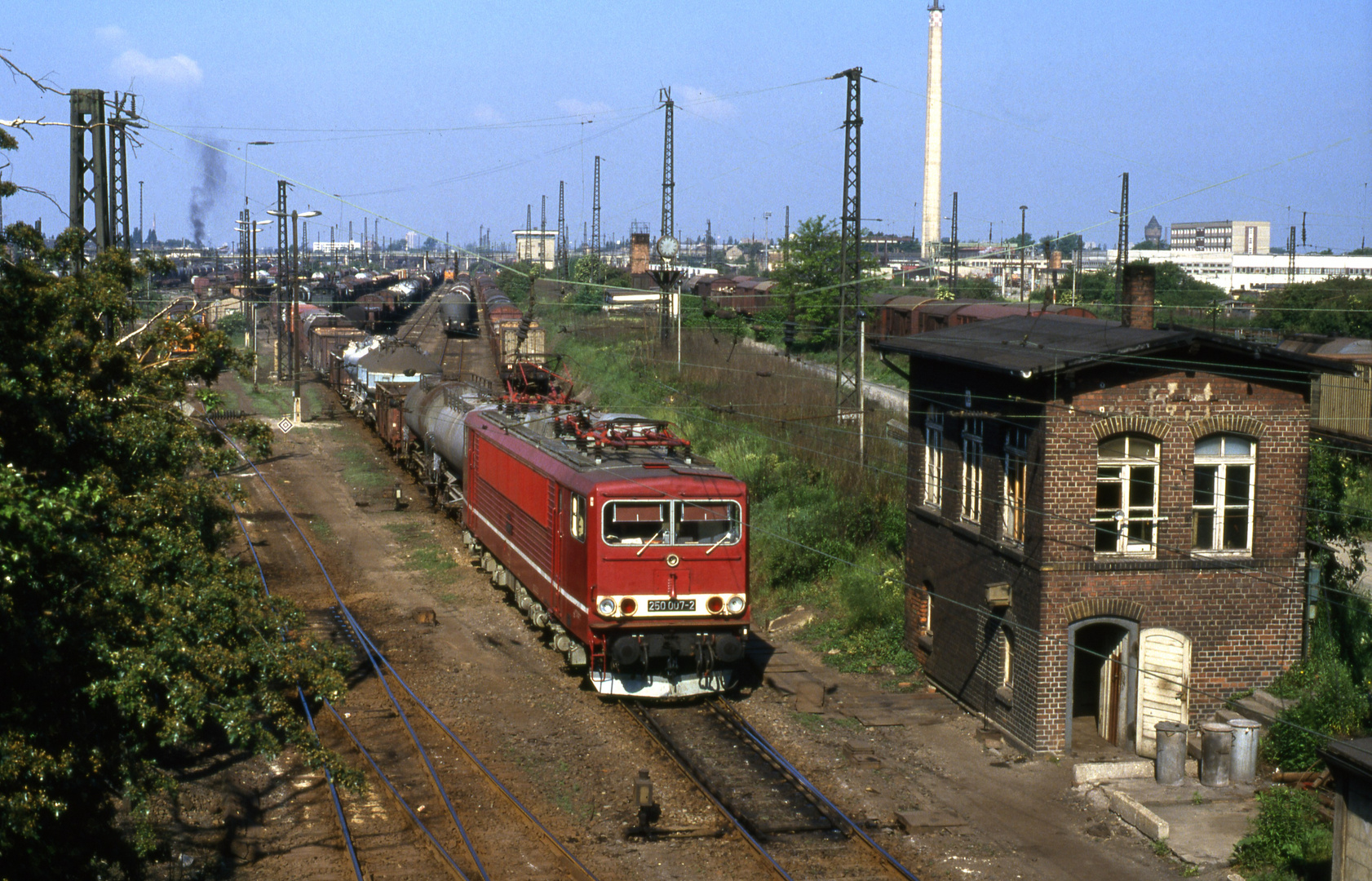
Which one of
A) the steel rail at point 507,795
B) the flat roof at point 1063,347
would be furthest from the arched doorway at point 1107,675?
the steel rail at point 507,795

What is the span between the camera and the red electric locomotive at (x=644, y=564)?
647 inches

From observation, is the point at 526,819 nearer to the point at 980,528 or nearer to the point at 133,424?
the point at 133,424

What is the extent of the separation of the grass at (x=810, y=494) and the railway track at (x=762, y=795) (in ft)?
13.1

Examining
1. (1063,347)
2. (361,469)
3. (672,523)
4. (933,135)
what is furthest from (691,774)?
(933,135)

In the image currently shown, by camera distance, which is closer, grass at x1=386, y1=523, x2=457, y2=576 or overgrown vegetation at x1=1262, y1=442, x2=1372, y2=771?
overgrown vegetation at x1=1262, y1=442, x2=1372, y2=771

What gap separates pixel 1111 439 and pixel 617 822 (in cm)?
768

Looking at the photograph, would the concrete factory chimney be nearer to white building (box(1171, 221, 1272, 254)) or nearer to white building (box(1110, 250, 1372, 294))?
white building (box(1110, 250, 1372, 294))

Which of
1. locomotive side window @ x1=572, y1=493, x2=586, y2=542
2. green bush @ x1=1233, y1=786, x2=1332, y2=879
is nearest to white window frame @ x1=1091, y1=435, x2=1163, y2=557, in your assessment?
green bush @ x1=1233, y1=786, x2=1332, y2=879

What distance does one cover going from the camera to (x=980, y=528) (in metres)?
17.5

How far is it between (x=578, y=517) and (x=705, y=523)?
1.74m

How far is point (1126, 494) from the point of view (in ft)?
51.8

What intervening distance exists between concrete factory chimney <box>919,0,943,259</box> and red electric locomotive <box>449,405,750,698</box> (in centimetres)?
8520

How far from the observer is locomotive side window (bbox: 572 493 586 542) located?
1675cm

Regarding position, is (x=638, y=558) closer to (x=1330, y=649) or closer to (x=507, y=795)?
(x=507, y=795)
